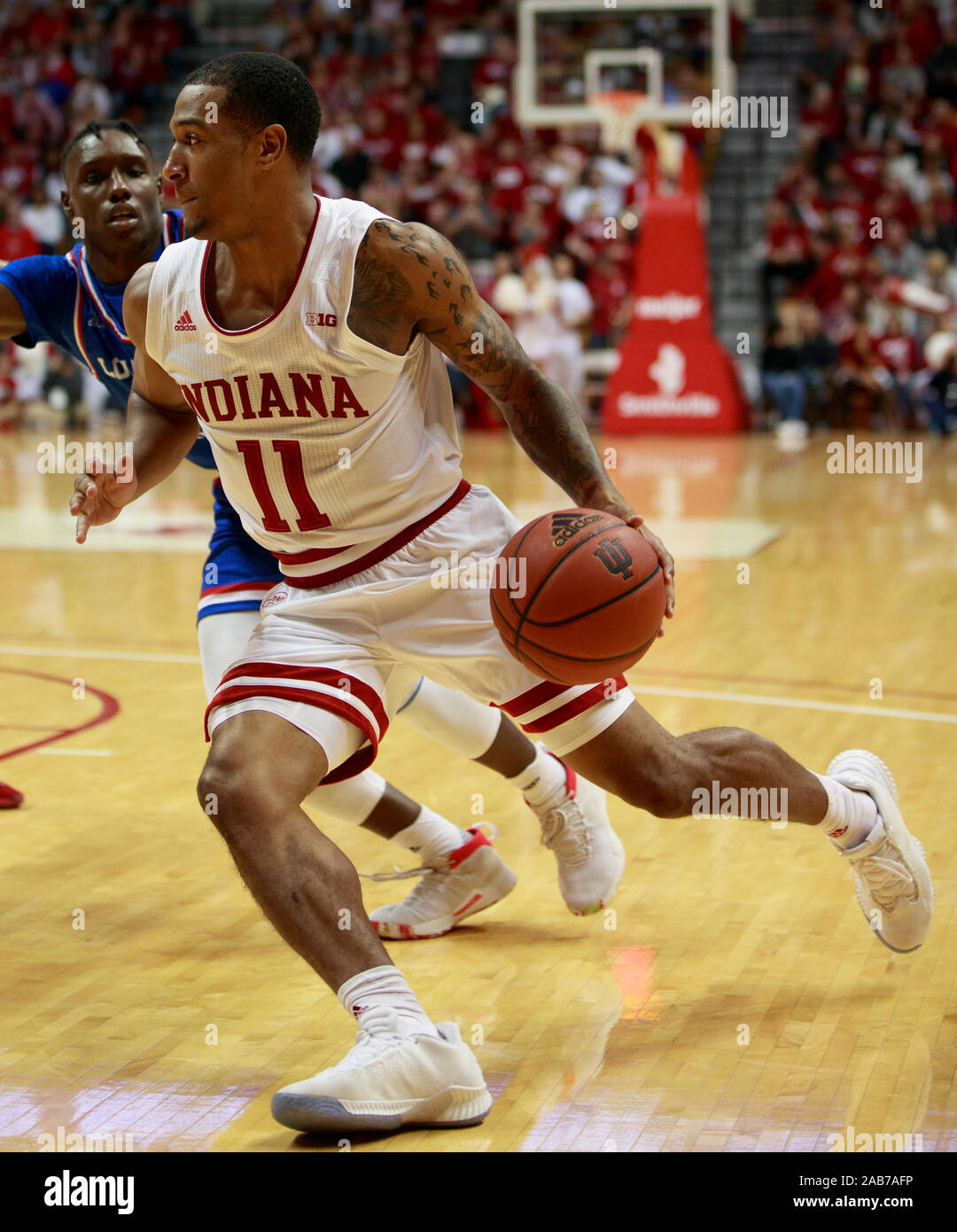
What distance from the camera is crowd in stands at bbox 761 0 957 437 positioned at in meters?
17.1

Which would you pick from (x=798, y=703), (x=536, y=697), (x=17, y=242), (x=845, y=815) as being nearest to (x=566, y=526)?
(x=536, y=697)

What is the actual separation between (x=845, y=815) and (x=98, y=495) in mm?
1787

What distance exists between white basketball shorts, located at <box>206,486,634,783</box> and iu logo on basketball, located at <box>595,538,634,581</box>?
28cm

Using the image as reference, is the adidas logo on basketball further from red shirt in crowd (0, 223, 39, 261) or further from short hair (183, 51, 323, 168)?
red shirt in crowd (0, 223, 39, 261)

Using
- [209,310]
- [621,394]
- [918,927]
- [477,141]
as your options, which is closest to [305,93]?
[209,310]

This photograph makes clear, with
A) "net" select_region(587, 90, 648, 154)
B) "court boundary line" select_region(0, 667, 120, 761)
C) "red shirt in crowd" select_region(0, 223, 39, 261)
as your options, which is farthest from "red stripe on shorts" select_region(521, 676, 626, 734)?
"red shirt in crowd" select_region(0, 223, 39, 261)

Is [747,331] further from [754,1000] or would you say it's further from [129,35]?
[754,1000]

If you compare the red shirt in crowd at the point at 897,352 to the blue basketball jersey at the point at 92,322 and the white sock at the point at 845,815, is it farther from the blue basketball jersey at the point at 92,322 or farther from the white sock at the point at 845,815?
the white sock at the point at 845,815

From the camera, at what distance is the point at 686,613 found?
27.0 feet

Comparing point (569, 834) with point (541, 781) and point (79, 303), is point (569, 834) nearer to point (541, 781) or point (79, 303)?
point (541, 781)

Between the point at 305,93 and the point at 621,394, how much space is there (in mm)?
13963

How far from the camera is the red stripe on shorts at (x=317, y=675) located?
3.28 metres

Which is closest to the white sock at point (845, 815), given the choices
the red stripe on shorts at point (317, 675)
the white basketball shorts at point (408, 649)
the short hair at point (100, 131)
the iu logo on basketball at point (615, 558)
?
the white basketball shorts at point (408, 649)

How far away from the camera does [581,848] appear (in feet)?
13.4
